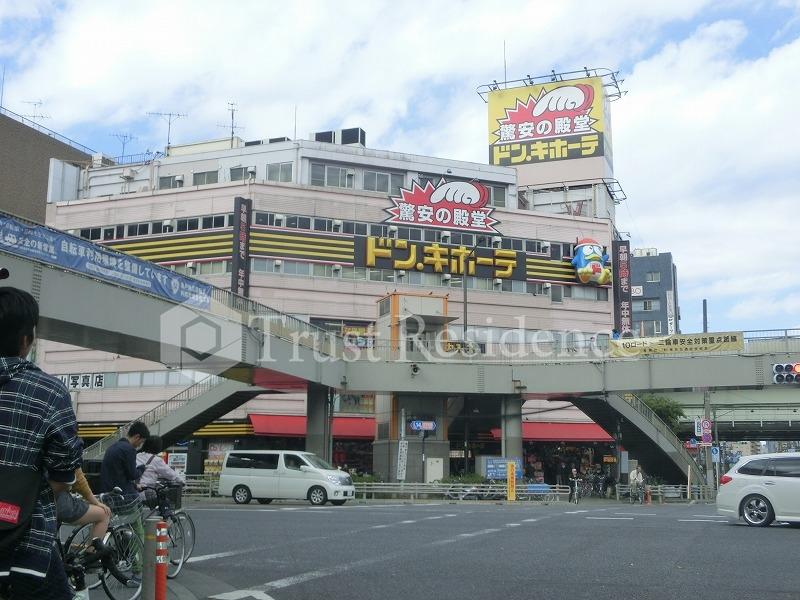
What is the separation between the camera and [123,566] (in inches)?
329

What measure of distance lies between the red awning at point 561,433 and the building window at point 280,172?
19.8 meters

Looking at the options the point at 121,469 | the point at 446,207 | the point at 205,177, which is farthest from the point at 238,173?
the point at 121,469

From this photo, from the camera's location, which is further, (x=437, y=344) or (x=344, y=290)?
(x=344, y=290)

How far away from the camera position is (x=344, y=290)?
160 feet

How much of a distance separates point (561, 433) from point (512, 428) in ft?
34.4

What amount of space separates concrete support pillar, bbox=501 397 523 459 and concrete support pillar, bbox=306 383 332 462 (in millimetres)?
8379

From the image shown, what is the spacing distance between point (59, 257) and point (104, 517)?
1661 centimetres

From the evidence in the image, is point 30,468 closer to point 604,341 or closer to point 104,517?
point 104,517

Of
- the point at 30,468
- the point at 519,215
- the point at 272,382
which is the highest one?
the point at 519,215

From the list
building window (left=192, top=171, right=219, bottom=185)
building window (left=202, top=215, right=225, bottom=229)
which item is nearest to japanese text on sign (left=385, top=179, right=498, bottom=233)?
building window (left=202, top=215, right=225, bottom=229)

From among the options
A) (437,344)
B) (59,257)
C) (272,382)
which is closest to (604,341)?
(437,344)

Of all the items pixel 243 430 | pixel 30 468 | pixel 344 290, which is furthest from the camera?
pixel 344 290

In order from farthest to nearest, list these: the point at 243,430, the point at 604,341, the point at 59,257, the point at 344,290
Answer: the point at 344,290 < the point at 243,430 < the point at 604,341 < the point at 59,257

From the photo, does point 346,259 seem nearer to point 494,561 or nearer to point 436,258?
point 436,258
